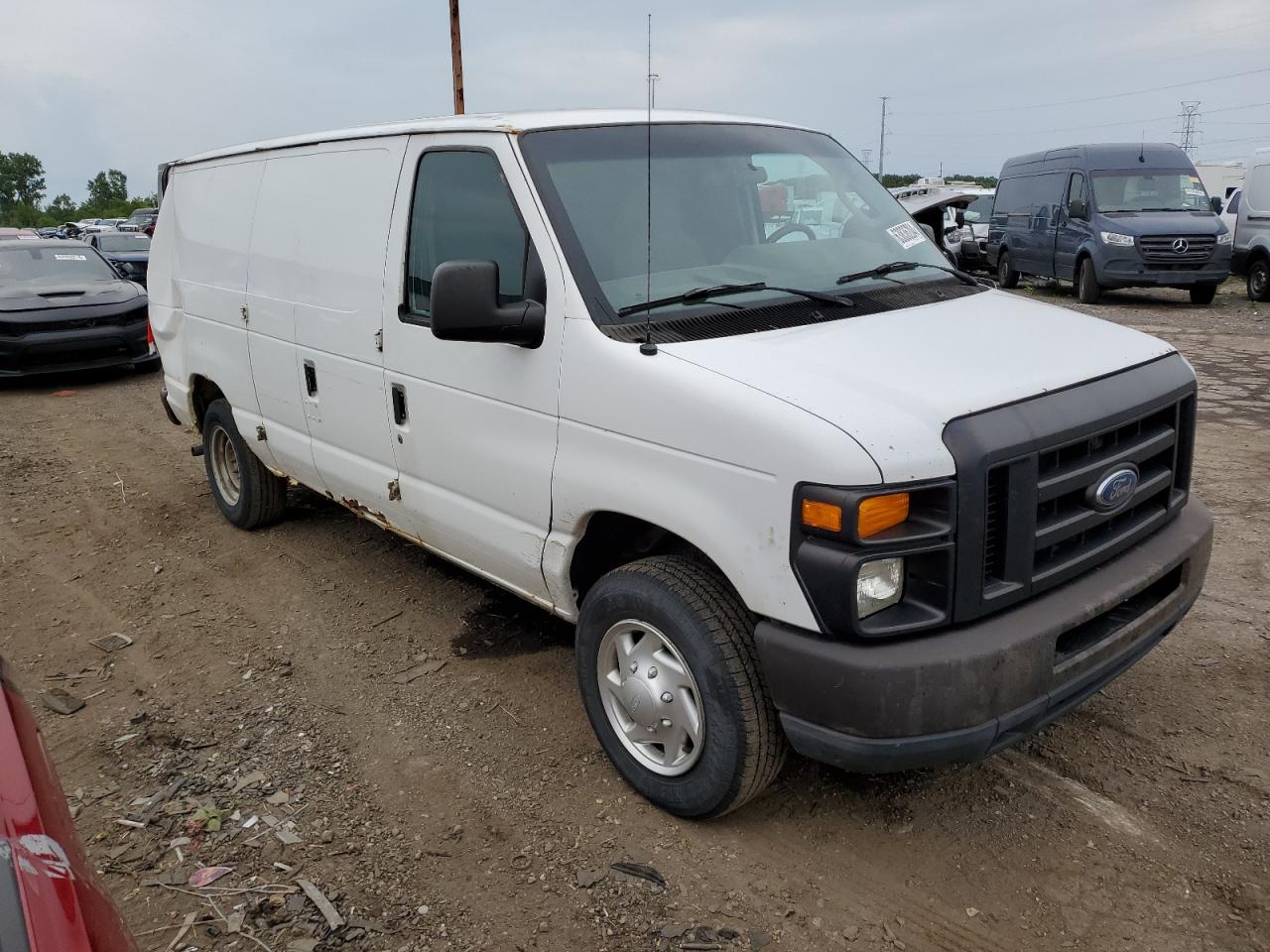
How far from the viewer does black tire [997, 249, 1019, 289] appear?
18250 mm

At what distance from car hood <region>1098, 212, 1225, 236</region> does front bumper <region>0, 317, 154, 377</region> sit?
44.5 ft

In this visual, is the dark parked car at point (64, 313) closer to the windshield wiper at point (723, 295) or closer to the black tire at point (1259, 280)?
the windshield wiper at point (723, 295)

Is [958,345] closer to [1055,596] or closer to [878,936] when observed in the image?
[1055,596]

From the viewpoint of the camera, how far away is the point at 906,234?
4.08 metres

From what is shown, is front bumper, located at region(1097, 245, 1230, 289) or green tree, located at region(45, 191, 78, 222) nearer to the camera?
front bumper, located at region(1097, 245, 1230, 289)

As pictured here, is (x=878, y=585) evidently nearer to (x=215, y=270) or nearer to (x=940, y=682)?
(x=940, y=682)

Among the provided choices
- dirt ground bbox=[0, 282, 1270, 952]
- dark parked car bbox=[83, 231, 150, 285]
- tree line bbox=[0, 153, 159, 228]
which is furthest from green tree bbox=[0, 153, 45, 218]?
dirt ground bbox=[0, 282, 1270, 952]

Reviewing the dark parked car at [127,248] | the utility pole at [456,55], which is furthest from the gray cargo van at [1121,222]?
the dark parked car at [127,248]

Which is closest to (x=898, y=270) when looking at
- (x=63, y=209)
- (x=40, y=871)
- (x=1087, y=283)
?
(x=40, y=871)

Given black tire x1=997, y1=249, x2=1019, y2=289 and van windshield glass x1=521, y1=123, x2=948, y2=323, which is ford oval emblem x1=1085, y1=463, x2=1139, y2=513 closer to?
van windshield glass x1=521, y1=123, x2=948, y2=323

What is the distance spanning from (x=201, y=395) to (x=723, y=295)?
4.15 m

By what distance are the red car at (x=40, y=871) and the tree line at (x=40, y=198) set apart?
88111mm

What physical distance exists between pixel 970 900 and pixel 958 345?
1620mm

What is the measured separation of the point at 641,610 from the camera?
304cm
